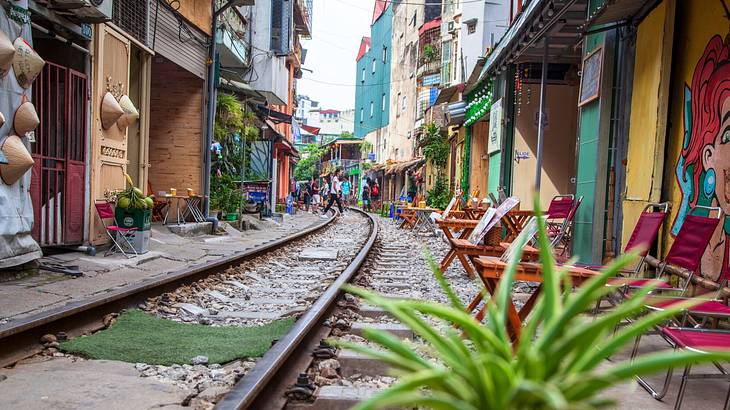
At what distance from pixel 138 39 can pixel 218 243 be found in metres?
4.08

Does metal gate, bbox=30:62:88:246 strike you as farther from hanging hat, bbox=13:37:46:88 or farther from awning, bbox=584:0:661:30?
awning, bbox=584:0:661:30

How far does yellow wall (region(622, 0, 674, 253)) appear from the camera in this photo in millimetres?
6141

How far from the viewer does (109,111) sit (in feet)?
29.1

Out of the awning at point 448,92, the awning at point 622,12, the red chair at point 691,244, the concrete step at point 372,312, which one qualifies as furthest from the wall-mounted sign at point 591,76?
the awning at point 448,92

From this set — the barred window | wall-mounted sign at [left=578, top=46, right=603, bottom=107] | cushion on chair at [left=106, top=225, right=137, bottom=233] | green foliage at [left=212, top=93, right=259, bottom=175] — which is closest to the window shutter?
green foliage at [left=212, top=93, right=259, bottom=175]

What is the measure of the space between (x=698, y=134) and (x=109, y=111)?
7.60m

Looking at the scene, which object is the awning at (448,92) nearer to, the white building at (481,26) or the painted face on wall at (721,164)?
the white building at (481,26)

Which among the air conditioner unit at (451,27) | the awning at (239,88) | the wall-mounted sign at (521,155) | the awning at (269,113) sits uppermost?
the air conditioner unit at (451,27)

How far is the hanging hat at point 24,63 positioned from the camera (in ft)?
20.2

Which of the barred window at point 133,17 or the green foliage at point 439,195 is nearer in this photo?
the barred window at point 133,17

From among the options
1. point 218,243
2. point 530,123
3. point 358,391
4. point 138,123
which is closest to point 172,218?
point 218,243

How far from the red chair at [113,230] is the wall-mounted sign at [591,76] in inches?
258

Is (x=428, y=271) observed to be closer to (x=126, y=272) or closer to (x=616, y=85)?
(x=616, y=85)

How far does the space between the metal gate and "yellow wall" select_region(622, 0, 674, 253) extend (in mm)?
7020
